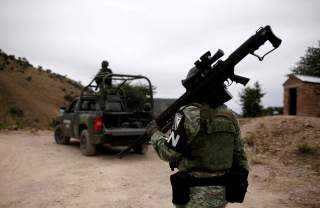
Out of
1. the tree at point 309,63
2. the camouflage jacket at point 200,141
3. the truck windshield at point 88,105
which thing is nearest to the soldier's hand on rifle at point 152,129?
the camouflage jacket at point 200,141

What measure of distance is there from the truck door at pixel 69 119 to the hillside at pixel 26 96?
25.9 ft

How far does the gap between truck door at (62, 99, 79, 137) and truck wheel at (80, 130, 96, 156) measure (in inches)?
41.8

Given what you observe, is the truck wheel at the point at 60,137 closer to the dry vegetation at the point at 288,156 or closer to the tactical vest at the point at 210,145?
the dry vegetation at the point at 288,156

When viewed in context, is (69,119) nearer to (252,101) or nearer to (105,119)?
(105,119)

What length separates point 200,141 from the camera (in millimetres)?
2350

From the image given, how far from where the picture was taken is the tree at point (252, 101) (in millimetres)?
22031

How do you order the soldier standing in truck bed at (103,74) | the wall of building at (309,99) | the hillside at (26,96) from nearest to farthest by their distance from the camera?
the soldier standing in truck bed at (103,74) < the wall of building at (309,99) < the hillside at (26,96)

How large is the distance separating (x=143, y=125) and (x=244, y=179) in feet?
20.6

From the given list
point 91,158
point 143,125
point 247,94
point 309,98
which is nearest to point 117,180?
point 91,158

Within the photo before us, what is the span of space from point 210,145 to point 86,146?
639 cm

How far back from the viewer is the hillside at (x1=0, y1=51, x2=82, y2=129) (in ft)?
67.0

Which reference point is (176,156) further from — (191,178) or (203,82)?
(203,82)

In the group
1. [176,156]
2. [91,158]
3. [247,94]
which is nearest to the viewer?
[176,156]

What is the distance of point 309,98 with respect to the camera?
1583 centimetres
